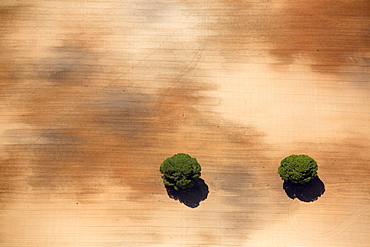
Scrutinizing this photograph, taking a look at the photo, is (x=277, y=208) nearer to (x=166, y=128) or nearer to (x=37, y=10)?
(x=166, y=128)

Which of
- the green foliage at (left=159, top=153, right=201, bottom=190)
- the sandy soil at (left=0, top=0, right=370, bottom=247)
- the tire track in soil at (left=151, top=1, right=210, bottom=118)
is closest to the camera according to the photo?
the green foliage at (left=159, top=153, right=201, bottom=190)

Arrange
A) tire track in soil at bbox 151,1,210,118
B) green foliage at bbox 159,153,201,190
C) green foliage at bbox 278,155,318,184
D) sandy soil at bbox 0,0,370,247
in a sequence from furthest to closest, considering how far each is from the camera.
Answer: tire track in soil at bbox 151,1,210,118, sandy soil at bbox 0,0,370,247, green foliage at bbox 278,155,318,184, green foliage at bbox 159,153,201,190

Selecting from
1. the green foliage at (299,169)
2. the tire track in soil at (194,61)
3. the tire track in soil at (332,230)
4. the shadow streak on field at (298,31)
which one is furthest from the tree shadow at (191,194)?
the shadow streak on field at (298,31)

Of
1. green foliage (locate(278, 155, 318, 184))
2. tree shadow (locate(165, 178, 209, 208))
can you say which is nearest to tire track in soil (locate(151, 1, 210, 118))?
tree shadow (locate(165, 178, 209, 208))

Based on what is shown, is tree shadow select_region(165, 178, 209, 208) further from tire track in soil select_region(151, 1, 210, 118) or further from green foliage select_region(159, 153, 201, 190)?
tire track in soil select_region(151, 1, 210, 118)

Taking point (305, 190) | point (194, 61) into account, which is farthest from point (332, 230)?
point (194, 61)

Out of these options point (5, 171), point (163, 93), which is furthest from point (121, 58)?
point (5, 171)

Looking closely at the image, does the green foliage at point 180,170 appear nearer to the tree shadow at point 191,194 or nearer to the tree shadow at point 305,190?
the tree shadow at point 191,194

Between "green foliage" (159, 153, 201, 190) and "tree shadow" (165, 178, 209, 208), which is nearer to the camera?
"green foliage" (159, 153, 201, 190)
